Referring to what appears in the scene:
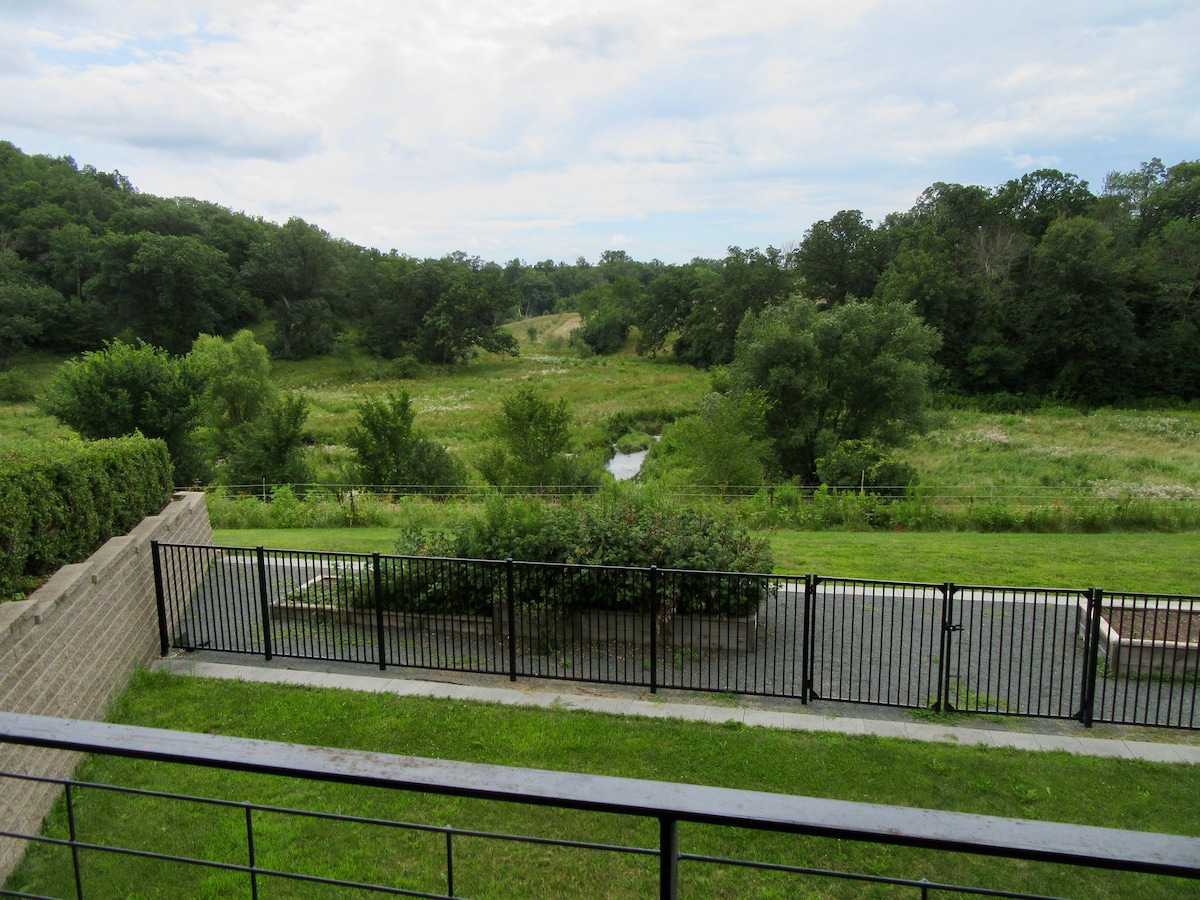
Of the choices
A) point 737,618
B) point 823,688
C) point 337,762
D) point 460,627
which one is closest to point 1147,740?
point 823,688

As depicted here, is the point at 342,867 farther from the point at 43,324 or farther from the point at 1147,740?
the point at 43,324

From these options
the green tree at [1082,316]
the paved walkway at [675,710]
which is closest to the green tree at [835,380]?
the paved walkway at [675,710]

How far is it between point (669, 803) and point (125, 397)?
26948 millimetres

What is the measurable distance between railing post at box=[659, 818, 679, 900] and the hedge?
25.0 feet

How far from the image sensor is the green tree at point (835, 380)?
1321 inches

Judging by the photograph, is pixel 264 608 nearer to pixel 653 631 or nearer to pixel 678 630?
pixel 653 631

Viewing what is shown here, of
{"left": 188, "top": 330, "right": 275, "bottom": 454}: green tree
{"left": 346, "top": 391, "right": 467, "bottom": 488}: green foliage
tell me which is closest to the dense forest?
{"left": 188, "top": 330, "right": 275, "bottom": 454}: green tree

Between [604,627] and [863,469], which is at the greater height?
[604,627]

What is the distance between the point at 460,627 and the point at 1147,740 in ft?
24.6

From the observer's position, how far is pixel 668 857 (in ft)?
5.64

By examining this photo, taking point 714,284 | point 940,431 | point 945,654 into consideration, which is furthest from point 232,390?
point 714,284

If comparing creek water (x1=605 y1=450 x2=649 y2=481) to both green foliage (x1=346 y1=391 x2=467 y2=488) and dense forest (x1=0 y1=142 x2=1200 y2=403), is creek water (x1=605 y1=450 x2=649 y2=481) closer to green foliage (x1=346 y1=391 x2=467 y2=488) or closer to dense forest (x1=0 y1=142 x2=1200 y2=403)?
green foliage (x1=346 y1=391 x2=467 y2=488)

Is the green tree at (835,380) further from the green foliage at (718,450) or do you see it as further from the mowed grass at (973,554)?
→ the mowed grass at (973,554)

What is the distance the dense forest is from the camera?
59.3 metres
